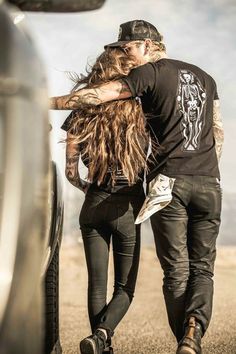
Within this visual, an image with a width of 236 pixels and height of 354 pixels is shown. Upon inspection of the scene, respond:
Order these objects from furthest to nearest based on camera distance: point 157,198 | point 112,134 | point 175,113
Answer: point 112,134 < point 175,113 < point 157,198

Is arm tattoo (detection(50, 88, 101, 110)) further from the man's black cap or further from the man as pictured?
the man's black cap

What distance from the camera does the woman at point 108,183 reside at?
5.33 m

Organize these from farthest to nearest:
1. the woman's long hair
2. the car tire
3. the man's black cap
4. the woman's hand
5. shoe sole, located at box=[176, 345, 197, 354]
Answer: the woman's hand < the man's black cap < the woman's long hair < the car tire < shoe sole, located at box=[176, 345, 197, 354]

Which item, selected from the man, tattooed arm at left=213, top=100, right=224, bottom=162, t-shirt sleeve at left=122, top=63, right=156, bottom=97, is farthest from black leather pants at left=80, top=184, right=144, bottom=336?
t-shirt sleeve at left=122, top=63, right=156, bottom=97

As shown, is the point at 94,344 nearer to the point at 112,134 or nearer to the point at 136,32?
the point at 112,134

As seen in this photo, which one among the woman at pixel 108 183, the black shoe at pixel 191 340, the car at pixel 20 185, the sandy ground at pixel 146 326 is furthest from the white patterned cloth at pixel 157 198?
the car at pixel 20 185

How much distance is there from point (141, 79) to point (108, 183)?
0.71m

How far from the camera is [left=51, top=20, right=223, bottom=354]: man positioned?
5.15 meters

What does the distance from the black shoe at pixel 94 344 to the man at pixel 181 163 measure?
448mm

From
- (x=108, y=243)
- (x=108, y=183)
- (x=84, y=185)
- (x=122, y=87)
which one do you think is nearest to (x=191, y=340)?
(x=108, y=243)

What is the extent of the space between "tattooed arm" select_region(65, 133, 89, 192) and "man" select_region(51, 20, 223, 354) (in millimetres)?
318

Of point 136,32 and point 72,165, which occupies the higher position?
point 136,32

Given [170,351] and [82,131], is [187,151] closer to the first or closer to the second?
[82,131]

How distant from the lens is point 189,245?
541 cm
